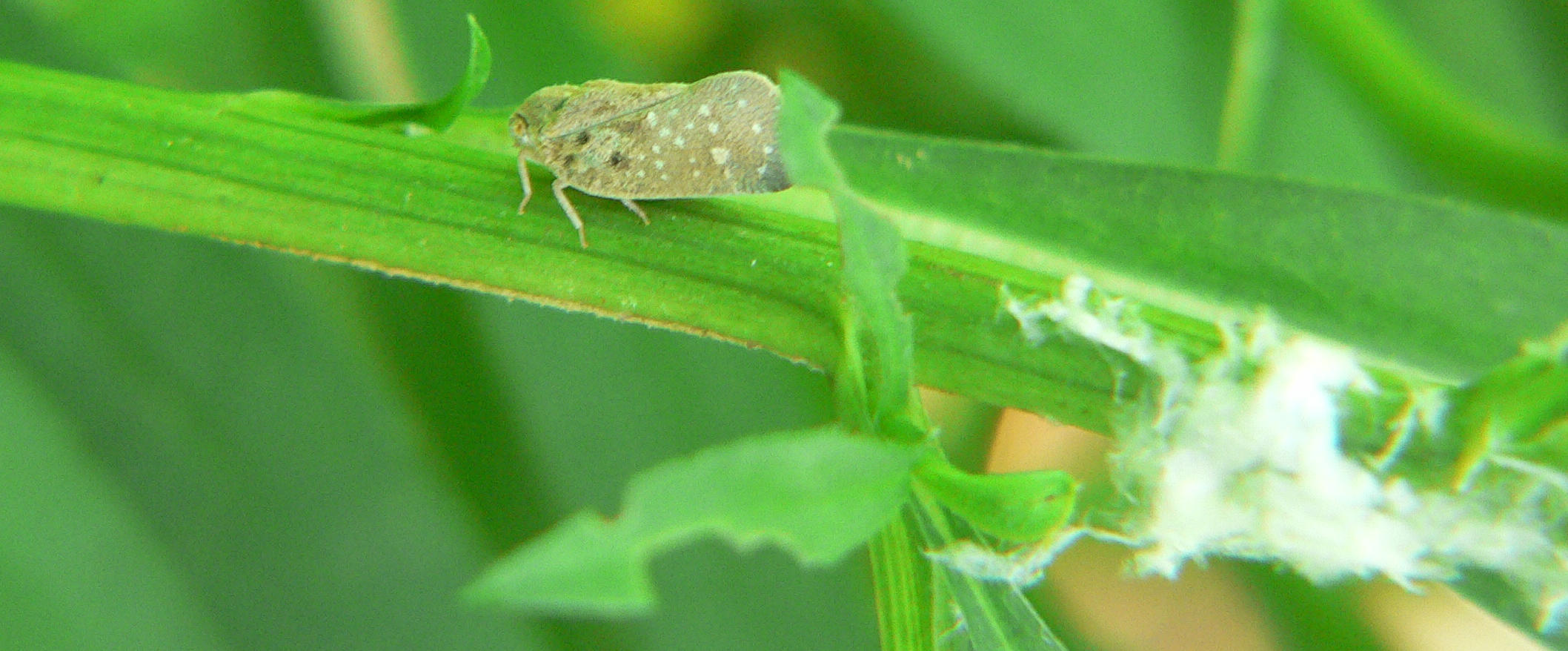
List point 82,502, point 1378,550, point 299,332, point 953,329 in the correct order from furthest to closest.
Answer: point 299,332 < point 82,502 < point 953,329 < point 1378,550

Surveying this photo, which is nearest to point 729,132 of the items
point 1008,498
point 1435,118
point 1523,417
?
point 1008,498

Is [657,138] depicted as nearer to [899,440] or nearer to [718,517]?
[899,440]

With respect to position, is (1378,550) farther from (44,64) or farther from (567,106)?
(44,64)

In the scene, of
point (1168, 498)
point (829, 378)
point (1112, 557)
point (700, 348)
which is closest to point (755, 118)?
point (829, 378)

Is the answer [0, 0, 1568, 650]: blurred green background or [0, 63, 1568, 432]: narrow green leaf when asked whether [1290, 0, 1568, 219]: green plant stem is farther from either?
[0, 63, 1568, 432]: narrow green leaf

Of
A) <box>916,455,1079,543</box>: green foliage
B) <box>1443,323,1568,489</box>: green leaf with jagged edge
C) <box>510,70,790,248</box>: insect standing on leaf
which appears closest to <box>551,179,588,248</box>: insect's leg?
<box>510,70,790,248</box>: insect standing on leaf

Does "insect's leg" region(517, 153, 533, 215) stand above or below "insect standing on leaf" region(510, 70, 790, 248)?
below
